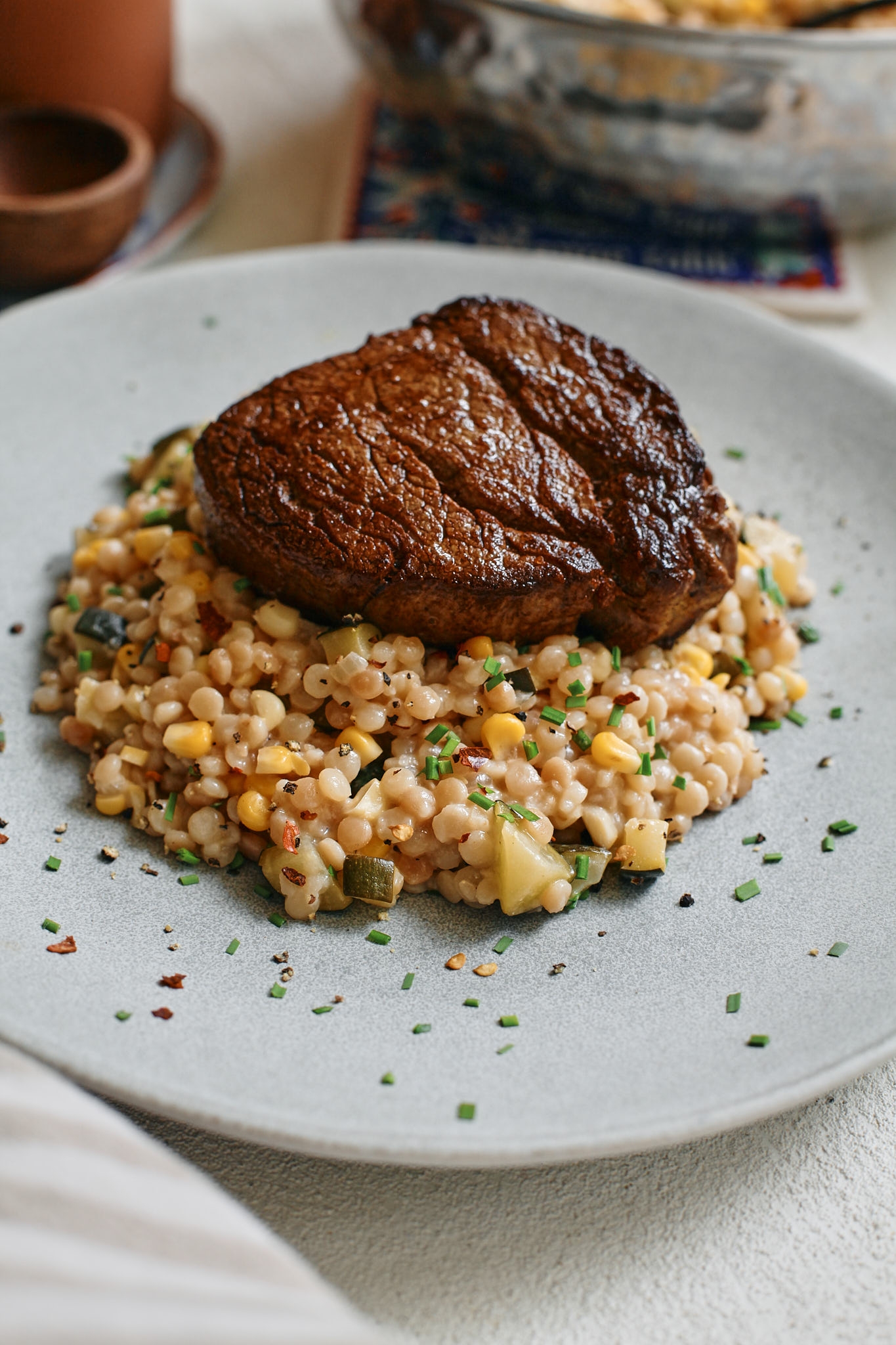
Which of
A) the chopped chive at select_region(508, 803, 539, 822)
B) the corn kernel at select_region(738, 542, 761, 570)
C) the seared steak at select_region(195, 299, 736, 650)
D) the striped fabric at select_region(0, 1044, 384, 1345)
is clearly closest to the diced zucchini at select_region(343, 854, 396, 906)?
the chopped chive at select_region(508, 803, 539, 822)

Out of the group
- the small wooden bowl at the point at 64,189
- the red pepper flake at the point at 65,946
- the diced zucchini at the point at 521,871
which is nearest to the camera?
the red pepper flake at the point at 65,946

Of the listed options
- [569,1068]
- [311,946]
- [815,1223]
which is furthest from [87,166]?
[815,1223]

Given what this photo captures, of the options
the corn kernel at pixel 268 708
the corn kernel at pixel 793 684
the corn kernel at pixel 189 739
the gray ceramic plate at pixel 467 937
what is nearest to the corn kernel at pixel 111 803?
the gray ceramic plate at pixel 467 937

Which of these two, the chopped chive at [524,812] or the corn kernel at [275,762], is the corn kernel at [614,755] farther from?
the corn kernel at [275,762]

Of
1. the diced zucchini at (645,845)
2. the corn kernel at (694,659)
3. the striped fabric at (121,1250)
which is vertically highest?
the striped fabric at (121,1250)

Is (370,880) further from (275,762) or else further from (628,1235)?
(628,1235)

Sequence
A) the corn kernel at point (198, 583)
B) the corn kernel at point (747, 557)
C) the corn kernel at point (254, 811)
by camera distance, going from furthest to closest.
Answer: the corn kernel at point (747, 557)
the corn kernel at point (198, 583)
the corn kernel at point (254, 811)

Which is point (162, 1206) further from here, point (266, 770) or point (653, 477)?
point (653, 477)
